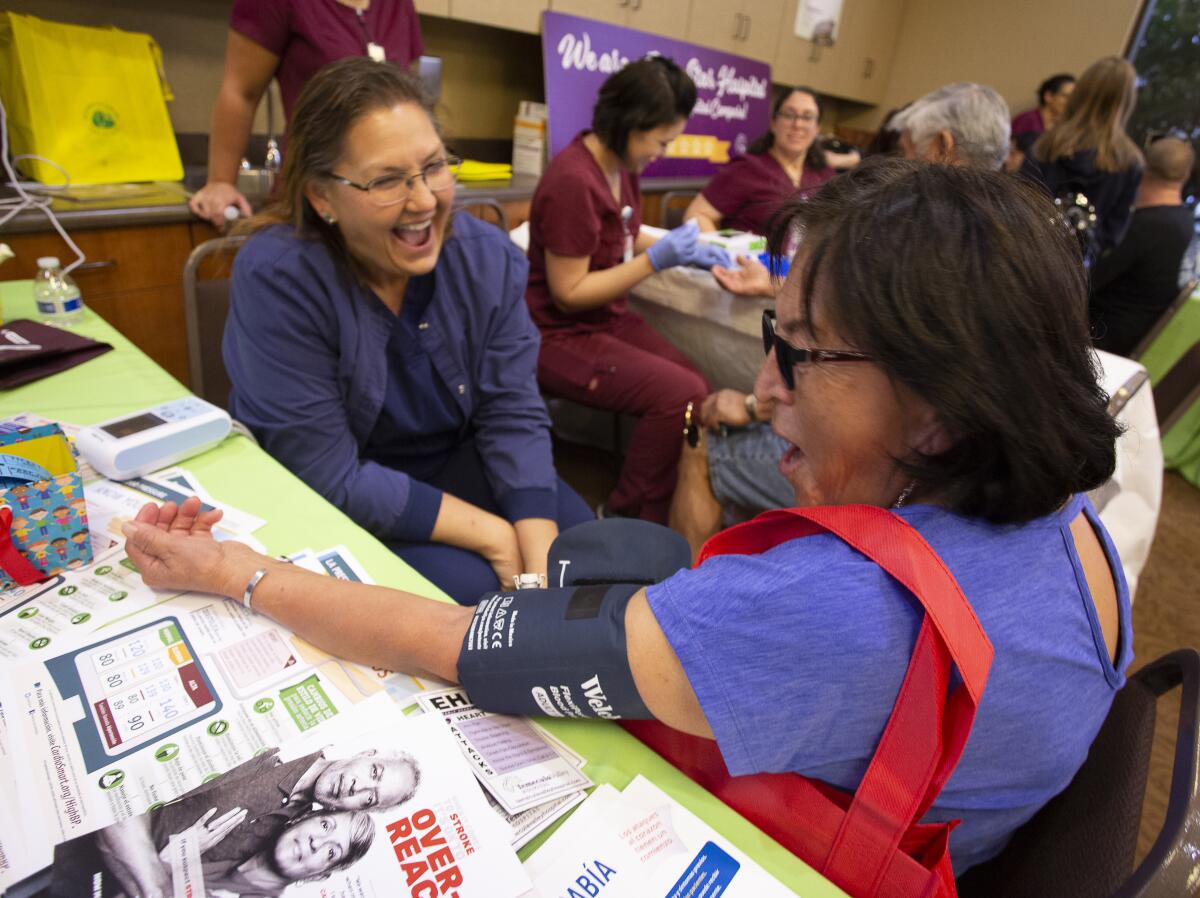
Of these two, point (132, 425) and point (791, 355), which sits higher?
point (791, 355)

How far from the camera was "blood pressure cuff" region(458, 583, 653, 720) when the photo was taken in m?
0.64

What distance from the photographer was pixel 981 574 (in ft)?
1.96

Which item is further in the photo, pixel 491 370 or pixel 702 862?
pixel 491 370

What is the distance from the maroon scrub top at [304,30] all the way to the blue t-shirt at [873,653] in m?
1.89

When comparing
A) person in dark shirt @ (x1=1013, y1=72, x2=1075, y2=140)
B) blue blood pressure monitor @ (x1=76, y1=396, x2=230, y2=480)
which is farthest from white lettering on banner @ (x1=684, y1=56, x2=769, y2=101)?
blue blood pressure monitor @ (x1=76, y1=396, x2=230, y2=480)

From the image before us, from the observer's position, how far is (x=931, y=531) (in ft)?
2.03

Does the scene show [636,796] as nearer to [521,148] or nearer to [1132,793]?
[1132,793]

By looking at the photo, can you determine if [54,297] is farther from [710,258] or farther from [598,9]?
[598,9]

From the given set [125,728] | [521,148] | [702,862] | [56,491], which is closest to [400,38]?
[521,148]

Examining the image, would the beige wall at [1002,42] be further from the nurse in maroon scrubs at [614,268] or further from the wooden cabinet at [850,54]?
the nurse in maroon scrubs at [614,268]

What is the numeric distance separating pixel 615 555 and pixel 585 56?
3.44 m

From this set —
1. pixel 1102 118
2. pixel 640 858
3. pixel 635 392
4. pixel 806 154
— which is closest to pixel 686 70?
pixel 806 154

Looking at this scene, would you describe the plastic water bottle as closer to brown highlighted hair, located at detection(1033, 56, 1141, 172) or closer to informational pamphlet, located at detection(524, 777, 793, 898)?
informational pamphlet, located at detection(524, 777, 793, 898)

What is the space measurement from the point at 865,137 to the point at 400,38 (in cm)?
452
